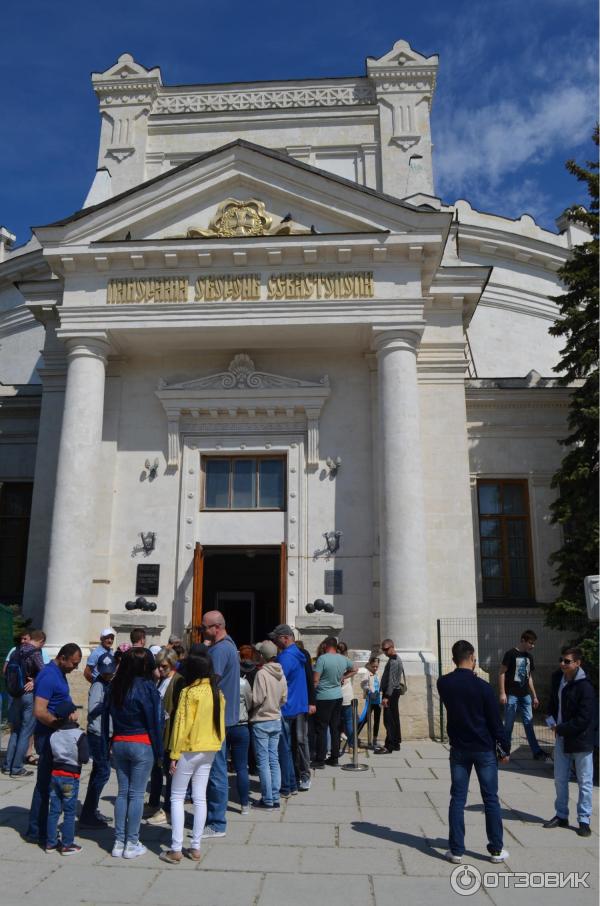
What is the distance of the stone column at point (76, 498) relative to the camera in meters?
14.6

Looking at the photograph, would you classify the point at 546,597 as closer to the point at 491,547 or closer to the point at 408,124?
the point at 491,547

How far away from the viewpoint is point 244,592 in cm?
2255

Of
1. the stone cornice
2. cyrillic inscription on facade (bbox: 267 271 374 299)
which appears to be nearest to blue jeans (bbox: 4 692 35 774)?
cyrillic inscription on facade (bbox: 267 271 374 299)

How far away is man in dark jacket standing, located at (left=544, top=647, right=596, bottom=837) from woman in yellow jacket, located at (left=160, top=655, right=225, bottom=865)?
3.70 metres

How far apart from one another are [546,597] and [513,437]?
412 cm

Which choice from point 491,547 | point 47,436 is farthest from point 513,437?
point 47,436

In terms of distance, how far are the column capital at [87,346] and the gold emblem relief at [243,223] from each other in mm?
2950

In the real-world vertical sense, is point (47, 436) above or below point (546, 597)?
above

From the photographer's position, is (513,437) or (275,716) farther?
(513,437)

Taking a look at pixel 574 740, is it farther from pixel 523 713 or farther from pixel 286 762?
pixel 523 713

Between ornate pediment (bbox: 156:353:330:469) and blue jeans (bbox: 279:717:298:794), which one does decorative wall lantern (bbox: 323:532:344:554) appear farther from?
blue jeans (bbox: 279:717:298:794)

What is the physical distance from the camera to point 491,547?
735 inches

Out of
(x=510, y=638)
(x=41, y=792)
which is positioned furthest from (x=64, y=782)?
(x=510, y=638)

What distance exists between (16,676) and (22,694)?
0.26 metres
